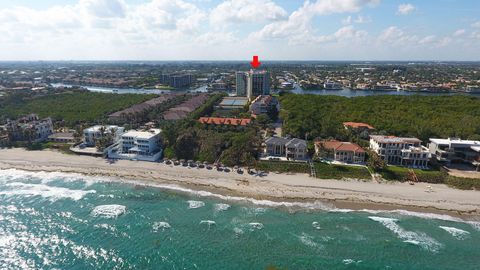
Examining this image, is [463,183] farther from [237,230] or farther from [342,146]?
[237,230]

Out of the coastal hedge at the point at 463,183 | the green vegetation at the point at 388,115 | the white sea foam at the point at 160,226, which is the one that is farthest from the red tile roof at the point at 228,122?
the coastal hedge at the point at 463,183

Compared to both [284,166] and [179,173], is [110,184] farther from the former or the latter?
[284,166]

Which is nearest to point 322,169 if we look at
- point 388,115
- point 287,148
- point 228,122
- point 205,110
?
point 287,148

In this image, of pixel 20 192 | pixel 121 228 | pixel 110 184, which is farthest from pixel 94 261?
pixel 20 192

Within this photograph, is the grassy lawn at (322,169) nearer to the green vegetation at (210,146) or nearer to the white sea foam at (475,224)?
the green vegetation at (210,146)

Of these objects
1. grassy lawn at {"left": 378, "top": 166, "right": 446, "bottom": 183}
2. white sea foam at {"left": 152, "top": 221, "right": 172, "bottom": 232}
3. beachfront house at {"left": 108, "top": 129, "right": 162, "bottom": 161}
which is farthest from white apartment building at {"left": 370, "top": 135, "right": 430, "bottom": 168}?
beachfront house at {"left": 108, "top": 129, "right": 162, "bottom": 161}

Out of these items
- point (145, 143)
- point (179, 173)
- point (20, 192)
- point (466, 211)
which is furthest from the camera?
point (145, 143)
